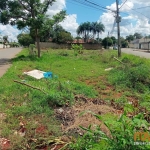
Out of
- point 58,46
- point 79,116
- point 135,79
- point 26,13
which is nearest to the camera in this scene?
point 79,116

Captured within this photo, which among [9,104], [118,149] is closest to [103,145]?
[118,149]

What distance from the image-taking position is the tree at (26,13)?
15.8 metres

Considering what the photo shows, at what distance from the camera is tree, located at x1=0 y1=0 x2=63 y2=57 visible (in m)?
15.8

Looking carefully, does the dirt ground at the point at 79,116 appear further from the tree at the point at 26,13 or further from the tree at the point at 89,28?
the tree at the point at 89,28

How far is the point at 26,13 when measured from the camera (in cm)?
1666

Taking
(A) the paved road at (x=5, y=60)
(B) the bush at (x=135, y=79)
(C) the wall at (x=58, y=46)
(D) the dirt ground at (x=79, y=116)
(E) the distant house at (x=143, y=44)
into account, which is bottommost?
(D) the dirt ground at (x=79, y=116)

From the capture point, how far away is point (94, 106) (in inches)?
194

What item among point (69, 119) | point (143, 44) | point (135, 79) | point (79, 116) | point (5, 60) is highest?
point (143, 44)

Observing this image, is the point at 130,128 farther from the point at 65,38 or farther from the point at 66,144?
the point at 65,38

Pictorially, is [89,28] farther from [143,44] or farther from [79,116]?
[79,116]

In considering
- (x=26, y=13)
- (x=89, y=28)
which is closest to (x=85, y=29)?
(x=89, y=28)

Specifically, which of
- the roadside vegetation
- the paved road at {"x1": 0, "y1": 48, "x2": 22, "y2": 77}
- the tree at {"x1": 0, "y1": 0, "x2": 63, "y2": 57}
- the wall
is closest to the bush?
the roadside vegetation

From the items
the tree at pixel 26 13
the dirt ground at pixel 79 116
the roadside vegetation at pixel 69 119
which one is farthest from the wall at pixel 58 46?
the dirt ground at pixel 79 116

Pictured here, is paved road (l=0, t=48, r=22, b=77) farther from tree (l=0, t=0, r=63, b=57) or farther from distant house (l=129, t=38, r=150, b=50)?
distant house (l=129, t=38, r=150, b=50)
